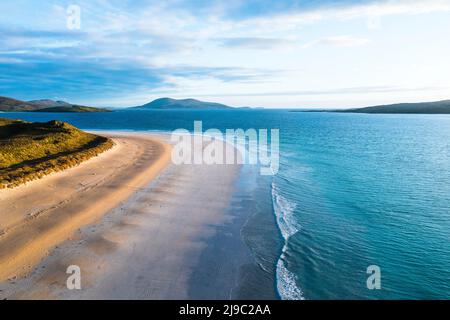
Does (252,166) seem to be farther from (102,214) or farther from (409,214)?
(102,214)

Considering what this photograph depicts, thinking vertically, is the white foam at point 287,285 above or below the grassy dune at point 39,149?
below

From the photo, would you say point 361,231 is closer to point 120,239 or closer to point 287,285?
point 287,285

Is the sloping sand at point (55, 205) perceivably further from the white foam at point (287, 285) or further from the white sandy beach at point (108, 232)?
the white foam at point (287, 285)

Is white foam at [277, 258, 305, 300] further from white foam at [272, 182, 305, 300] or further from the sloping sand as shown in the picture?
the sloping sand

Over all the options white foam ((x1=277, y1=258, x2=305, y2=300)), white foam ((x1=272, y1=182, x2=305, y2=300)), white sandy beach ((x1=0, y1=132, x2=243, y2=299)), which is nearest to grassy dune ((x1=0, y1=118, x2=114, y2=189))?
white sandy beach ((x1=0, y1=132, x2=243, y2=299))

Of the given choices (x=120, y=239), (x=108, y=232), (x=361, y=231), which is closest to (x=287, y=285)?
(x=361, y=231)

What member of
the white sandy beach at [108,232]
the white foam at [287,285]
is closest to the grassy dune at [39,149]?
the white sandy beach at [108,232]
